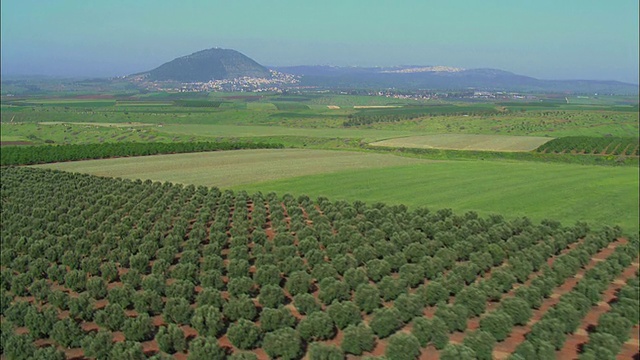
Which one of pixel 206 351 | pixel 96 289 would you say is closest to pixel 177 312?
pixel 206 351

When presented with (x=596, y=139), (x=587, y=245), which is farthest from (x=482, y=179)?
(x=596, y=139)

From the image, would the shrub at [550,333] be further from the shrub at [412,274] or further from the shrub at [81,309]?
the shrub at [81,309]

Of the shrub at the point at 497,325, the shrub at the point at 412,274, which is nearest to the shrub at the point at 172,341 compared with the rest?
the shrub at the point at 412,274

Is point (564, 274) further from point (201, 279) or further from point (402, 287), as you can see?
point (201, 279)

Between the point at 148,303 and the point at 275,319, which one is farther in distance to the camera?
the point at 148,303

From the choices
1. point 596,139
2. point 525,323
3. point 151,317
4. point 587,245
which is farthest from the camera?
point 596,139

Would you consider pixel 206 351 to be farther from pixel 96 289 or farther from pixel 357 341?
pixel 96 289
